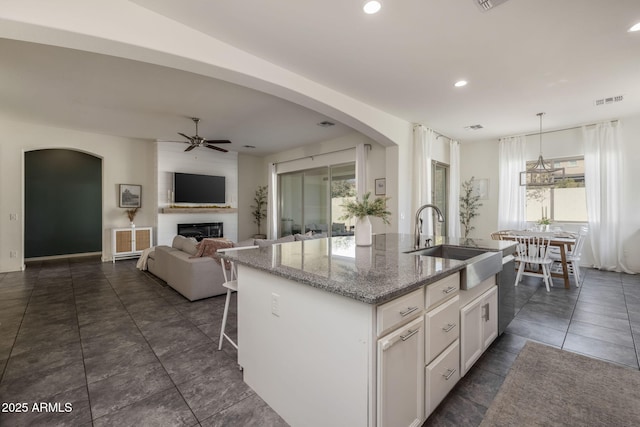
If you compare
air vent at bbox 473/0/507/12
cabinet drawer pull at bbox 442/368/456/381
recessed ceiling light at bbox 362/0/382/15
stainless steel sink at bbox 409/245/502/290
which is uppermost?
recessed ceiling light at bbox 362/0/382/15

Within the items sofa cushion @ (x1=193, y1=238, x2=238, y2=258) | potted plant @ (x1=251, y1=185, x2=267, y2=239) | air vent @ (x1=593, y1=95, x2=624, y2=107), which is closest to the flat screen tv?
potted plant @ (x1=251, y1=185, x2=267, y2=239)

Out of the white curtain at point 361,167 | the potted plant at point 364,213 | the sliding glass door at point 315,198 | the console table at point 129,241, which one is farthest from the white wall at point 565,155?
the console table at point 129,241

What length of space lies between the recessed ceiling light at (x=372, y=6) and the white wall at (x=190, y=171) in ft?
19.7

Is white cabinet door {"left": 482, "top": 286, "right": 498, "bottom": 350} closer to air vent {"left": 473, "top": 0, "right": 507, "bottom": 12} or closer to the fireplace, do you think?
air vent {"left": 473, "top": 0, "right": 507, "bottom": 12}

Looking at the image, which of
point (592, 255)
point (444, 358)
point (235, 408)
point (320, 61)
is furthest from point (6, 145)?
point (592, 255)

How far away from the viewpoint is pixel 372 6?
89.0 inches

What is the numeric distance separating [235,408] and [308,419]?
56cm

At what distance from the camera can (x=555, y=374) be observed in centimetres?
105

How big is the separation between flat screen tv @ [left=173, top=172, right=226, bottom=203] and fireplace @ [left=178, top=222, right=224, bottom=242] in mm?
636

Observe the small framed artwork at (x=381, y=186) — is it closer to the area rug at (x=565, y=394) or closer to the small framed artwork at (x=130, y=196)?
the area rug at (x=565, y=394)

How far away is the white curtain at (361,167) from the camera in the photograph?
583cm

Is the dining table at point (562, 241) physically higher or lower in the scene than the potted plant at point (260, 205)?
lower

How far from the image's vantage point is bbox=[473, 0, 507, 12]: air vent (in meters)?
2.12

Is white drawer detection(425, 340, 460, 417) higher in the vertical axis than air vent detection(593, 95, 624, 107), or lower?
lower
